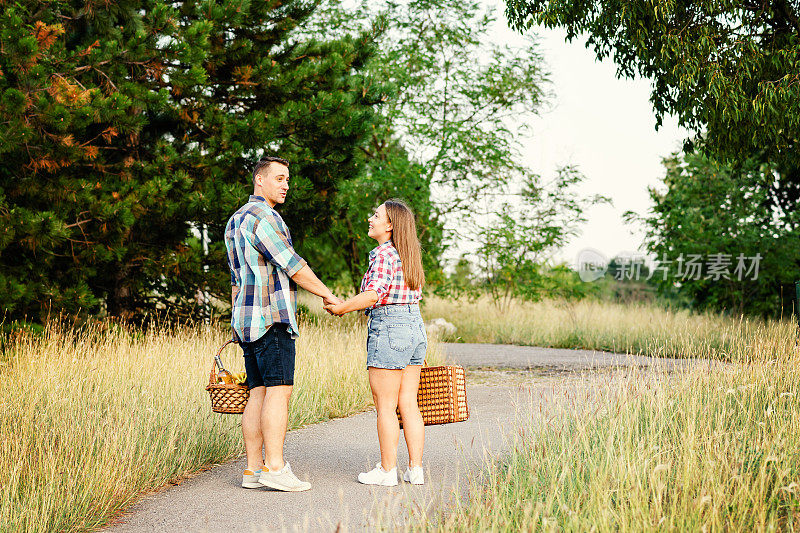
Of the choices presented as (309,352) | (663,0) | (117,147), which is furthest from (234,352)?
(663,0)

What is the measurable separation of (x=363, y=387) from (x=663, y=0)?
6429 millimetres

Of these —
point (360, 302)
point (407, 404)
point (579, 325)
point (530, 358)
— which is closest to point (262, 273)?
point (360, 302)

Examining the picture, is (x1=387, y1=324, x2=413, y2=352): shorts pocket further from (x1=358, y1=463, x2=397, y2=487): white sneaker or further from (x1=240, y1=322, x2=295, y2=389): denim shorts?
(x1=358, y1=463, x2=397, y2=487): white sneaker

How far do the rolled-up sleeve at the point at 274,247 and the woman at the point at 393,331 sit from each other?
0.37m

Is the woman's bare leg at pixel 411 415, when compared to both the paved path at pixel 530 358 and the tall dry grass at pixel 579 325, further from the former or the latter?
the tall dry grass at pixel 579 325

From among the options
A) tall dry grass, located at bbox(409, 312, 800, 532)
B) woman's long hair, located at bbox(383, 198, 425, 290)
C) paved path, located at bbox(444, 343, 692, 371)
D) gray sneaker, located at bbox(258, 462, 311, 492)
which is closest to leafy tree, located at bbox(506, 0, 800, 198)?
paved path, located at bbox(444, 343, 692, 371)

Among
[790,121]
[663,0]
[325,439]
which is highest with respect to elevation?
[663,0]

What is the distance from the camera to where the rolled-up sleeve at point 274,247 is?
15.9 ft

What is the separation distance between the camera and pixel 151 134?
12.4 metres

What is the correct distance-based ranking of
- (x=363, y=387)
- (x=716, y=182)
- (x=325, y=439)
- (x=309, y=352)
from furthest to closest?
(x=716, y=182) < (x=309, y=352) < (x=363, y=387) < (x=325, y=439)

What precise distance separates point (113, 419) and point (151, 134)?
733 cm

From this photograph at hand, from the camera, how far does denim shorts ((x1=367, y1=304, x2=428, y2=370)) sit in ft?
A: 16.1

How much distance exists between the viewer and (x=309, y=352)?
9.67 m

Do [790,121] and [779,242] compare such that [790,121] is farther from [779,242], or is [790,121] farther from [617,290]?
[617,290]
